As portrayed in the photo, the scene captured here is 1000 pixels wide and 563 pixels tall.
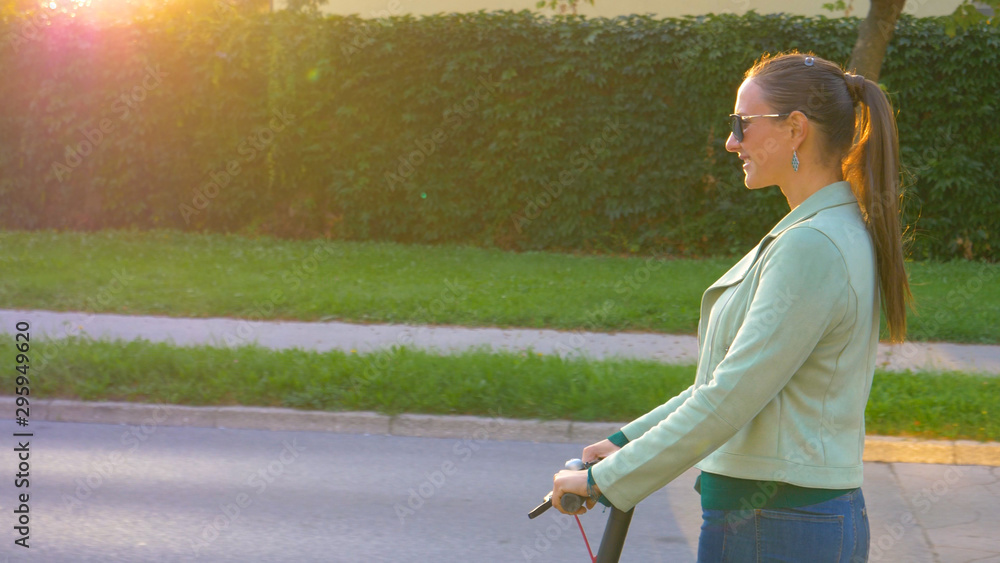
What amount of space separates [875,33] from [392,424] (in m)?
6.76

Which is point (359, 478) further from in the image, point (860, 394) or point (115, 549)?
point (860, 394)

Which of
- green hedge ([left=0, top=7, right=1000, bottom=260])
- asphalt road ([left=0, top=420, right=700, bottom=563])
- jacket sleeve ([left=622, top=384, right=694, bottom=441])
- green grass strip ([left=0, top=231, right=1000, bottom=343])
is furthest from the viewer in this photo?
green hedge ([left=0, top=7, right=1000, bottom=260])

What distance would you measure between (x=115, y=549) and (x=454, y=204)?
1124 centimetres

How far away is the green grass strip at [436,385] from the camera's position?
6.62 m

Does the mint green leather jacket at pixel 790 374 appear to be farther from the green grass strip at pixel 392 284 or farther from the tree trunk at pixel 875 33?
the tree trunk at pixel 875 33

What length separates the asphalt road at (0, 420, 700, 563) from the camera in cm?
444

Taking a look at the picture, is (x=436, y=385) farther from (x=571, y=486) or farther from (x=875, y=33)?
(x=875, y=33)

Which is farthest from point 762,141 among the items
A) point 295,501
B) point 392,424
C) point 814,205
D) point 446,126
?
point 446,126

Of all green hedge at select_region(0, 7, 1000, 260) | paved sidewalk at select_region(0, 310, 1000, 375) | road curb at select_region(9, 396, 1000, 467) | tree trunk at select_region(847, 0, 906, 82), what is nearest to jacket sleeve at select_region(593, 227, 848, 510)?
road curb at select_region(9, 396, 1000, 467)

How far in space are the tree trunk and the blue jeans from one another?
8956 mm

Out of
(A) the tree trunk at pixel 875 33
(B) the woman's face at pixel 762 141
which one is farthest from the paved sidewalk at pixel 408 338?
(B) the woman's face at pixel 762 141

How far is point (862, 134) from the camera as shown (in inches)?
76.2

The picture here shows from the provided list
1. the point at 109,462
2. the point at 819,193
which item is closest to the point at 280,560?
the point at 109,462

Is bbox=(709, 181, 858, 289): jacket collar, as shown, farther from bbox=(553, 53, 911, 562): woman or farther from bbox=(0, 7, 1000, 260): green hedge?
bbox=(0, 7, 1000, 260): green hedge
